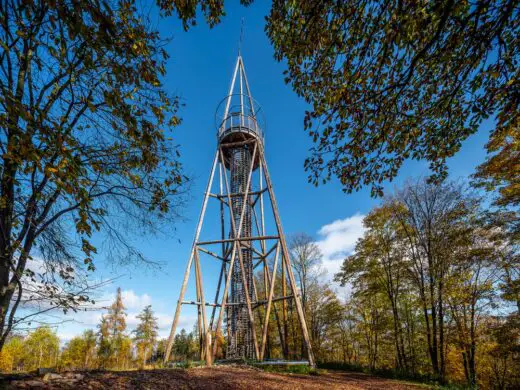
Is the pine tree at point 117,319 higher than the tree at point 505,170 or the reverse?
the reverse

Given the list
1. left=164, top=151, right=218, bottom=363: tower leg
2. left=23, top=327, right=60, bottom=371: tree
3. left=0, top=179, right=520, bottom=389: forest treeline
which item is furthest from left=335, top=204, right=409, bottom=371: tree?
left=23, top=327, right=60, bottom=371: tree

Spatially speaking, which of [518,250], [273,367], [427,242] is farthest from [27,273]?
[427,242]

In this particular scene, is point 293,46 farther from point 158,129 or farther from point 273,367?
point 273,367

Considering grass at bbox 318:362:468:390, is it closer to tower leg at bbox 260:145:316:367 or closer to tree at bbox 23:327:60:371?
tower leg at bbox 260:145:316:367

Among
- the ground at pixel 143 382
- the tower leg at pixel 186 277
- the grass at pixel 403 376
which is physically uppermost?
the tower leg at pixel 186 277

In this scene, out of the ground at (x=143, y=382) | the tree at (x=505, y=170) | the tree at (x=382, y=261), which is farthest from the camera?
the tree at (x=382, y=261)

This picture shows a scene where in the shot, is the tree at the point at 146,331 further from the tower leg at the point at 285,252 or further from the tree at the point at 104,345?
the tower leg at the point at 285,252

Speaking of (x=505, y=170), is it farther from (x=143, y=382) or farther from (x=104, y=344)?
(x=104, y=344)

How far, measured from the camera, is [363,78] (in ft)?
10.1

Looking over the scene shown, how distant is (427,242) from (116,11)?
43.0 ft

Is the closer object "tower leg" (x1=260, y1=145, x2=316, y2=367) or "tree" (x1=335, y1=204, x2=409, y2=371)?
"tower leg" (x1=260, y1=145, x2=316, y2=367)

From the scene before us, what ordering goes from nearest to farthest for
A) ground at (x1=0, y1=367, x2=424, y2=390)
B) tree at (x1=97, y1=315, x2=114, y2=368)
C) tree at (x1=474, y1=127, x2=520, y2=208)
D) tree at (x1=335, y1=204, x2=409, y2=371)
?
ground at (x1=0, y1=367, x2=424, y2=390) < tree at (x1=474, y1=127, x2=520, y2=208) < tree at (x1=335, y1=204, x2=409, y2=371) < tree at (x1=97, y1=315, x2=114, y2=368)

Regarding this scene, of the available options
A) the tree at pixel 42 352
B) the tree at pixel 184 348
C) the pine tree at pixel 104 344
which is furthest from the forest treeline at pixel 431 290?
the tree at pixel 42 352

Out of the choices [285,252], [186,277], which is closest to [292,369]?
[285,252]
